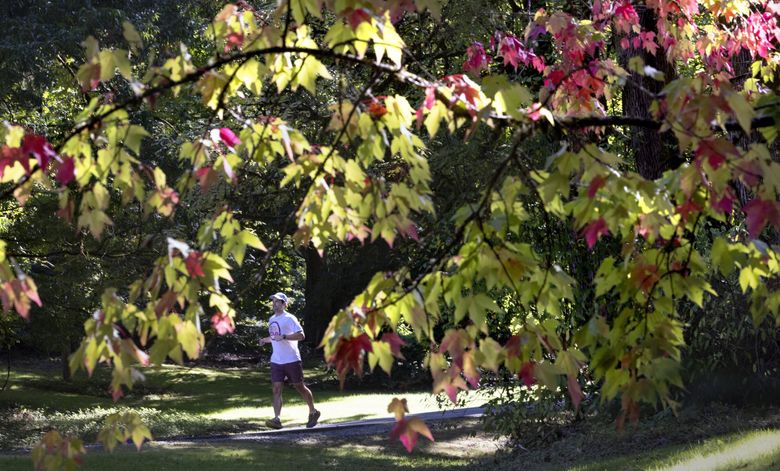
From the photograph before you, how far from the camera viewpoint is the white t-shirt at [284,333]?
13727 millimetres

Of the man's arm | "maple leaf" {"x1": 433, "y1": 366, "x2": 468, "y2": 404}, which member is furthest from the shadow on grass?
"maple leaf" {"x1": 433, "y1": 366, "x2": 468, "y2": 404}

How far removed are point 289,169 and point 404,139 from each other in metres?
0.70

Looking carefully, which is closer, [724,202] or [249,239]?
[724,202]

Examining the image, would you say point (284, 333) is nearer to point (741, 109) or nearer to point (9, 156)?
point (9, 156)

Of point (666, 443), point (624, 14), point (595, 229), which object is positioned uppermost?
point (624, 14)

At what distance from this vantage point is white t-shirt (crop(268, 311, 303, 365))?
45.0 feet

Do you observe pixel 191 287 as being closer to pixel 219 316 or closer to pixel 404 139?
pixel 219 316

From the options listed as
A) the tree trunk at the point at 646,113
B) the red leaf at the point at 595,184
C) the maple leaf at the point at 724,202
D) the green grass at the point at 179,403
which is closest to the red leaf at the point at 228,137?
the red leaf at the point at 595,184

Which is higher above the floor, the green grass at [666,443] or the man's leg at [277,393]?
the man's leg at [277,393]

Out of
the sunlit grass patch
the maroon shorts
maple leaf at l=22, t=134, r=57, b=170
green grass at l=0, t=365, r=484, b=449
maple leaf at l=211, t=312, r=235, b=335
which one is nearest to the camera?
maple leaf at l=22, t=134, r=57, b=170

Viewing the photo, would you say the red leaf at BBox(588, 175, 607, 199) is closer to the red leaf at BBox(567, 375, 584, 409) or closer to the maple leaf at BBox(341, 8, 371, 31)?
the red leaf at BBox(567, 375, 584, 409)

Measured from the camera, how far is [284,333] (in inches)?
542

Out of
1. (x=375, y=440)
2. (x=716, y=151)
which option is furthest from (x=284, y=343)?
(x=716, y=151)

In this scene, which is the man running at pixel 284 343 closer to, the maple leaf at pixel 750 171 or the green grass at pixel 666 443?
the green grass at pixel 666 443
